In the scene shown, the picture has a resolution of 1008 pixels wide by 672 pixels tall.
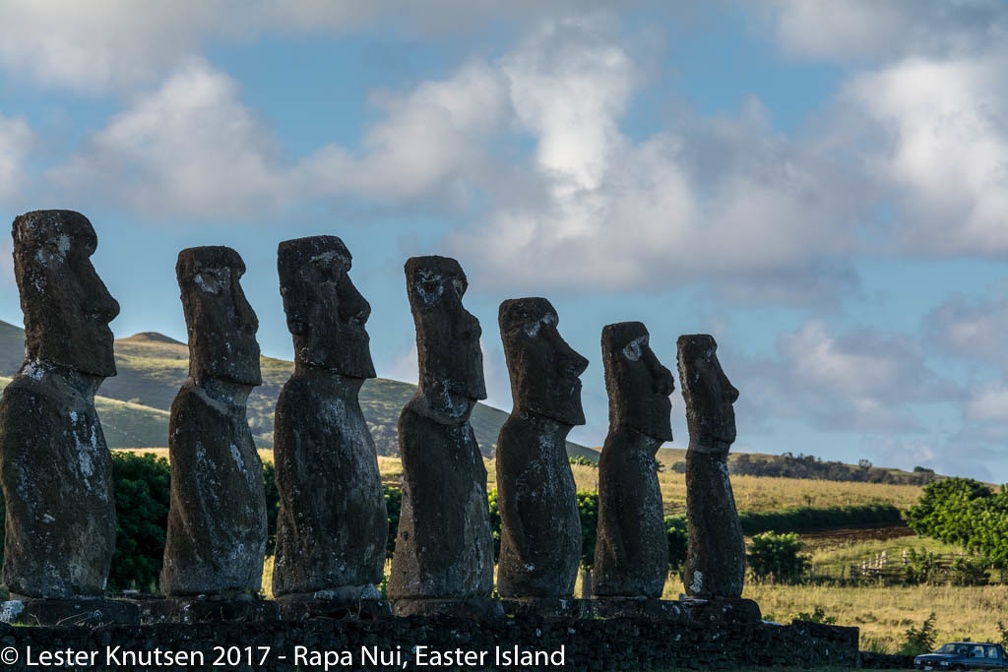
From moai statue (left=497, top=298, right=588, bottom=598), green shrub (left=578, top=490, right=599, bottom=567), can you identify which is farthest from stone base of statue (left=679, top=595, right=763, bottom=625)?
green shrub (left=578, top=490, right=599, bottom=567)

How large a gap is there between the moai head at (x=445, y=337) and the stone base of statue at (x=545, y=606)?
7.51 ft

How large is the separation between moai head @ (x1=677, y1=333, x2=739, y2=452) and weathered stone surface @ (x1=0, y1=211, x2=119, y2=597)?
10.2m

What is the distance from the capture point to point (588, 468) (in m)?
63.3

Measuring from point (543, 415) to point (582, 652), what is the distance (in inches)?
109

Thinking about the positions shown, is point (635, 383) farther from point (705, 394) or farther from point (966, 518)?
point (966, 518)

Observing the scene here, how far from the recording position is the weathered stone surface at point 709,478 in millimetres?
22406

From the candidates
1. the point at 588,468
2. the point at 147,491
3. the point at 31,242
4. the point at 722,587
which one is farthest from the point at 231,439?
the point at 588,468

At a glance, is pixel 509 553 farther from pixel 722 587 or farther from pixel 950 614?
pixel 950 614

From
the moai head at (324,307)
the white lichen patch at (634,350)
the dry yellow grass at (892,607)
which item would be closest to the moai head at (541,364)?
the white lichen patch at (634,350)

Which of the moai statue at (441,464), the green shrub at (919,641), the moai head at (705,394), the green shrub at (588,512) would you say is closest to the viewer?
the moai statue at (441,464)

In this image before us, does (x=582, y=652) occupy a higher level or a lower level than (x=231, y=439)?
lower

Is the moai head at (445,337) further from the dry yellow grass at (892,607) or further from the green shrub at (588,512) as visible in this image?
the green shrub at (588,512)

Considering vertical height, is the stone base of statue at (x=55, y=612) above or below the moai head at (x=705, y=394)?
below

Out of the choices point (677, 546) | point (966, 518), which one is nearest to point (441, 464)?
point (677, 546)
